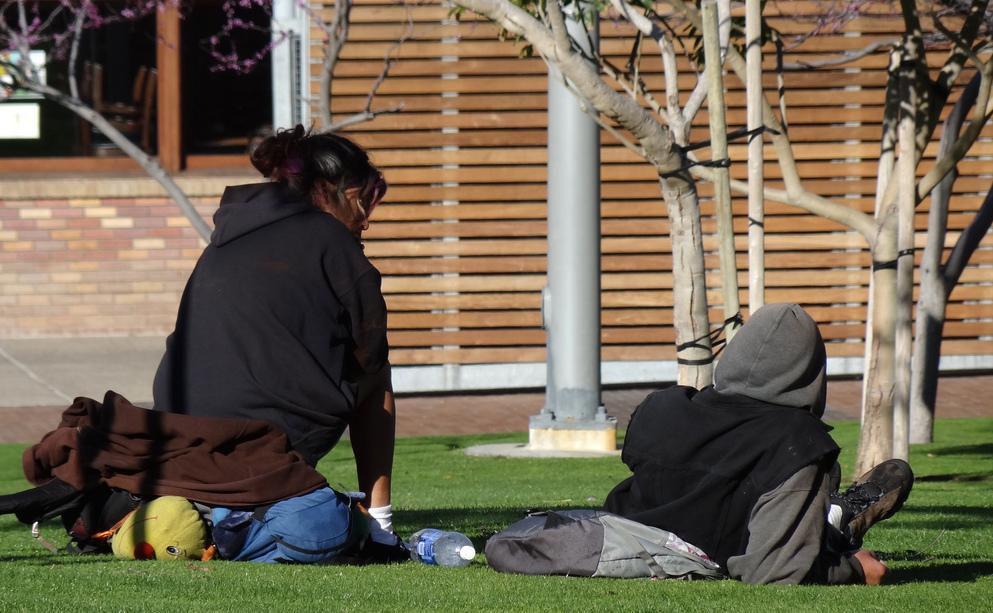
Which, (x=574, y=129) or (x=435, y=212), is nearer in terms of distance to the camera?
(x=574, y=129)

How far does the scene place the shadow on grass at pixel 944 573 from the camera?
4664mm

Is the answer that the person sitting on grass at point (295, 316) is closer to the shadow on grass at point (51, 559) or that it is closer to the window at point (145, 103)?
the shadow on grass at point (51, 559)

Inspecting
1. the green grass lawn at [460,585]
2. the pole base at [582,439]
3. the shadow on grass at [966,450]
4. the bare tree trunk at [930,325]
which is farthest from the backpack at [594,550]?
the bare tree trunk at [930,325]

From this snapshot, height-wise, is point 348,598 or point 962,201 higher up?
point 962,201

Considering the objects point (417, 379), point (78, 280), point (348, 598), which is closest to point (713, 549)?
point (348, 598)

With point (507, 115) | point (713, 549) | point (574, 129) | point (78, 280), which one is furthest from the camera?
point (78, 280)

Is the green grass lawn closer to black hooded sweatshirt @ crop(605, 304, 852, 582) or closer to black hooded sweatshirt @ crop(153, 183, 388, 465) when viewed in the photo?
black hooded sweatshirt @ crop(605, 304, 852, 582)

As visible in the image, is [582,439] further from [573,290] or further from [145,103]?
[145,103]

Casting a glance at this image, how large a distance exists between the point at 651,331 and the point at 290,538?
34.0 ft

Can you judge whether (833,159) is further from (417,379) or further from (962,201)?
(417,379)

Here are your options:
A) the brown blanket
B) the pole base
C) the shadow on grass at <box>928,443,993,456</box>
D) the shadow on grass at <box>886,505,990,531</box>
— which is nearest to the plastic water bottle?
the brown blanket

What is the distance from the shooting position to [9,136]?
16.4 meters

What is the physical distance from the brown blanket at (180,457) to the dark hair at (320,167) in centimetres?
80

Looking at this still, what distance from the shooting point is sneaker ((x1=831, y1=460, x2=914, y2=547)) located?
4.54 m
